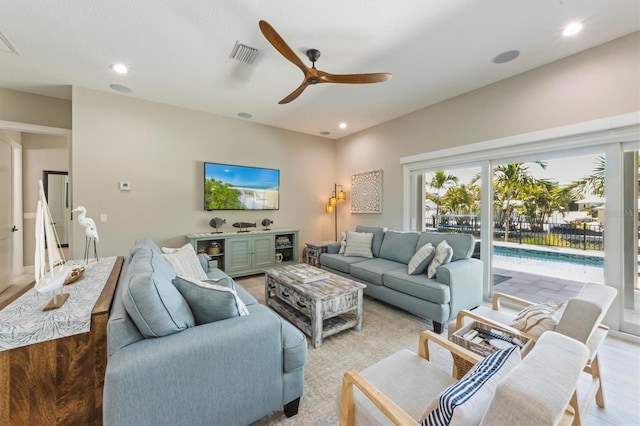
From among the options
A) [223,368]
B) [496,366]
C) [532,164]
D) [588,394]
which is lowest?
[588,394]

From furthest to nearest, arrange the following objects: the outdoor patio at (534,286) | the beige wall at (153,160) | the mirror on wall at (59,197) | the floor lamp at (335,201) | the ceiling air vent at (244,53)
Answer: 1. the floor lamp at (335,201)
2. the mirror on wall at (59,197)
3. the beige wall at (153,160)
4. the outdoor patio at (534,286)
5. the ceiling air vent at (244,53)

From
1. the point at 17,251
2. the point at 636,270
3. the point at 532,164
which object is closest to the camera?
the point at 636,270

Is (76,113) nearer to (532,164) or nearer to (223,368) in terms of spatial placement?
(223,368)

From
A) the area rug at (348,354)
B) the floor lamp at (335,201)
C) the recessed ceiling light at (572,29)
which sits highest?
the recessed ceiling light at (572,29)

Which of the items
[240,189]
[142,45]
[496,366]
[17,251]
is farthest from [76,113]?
[496,366]

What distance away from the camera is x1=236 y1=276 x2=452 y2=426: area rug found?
1.53m

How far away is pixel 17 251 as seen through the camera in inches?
162

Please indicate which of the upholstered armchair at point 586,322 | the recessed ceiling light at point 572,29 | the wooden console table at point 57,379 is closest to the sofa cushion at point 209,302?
the wooden console table at point 57,379

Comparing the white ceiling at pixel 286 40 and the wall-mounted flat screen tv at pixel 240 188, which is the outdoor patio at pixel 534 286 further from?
the wall-mounted flat screen tv at pixel 240 188

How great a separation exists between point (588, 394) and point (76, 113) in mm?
5616

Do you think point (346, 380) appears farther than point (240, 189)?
No

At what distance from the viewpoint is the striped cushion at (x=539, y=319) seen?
1.45 m

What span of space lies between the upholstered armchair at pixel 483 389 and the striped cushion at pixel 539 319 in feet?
1.66

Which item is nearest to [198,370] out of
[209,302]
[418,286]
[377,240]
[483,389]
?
[209,302]
